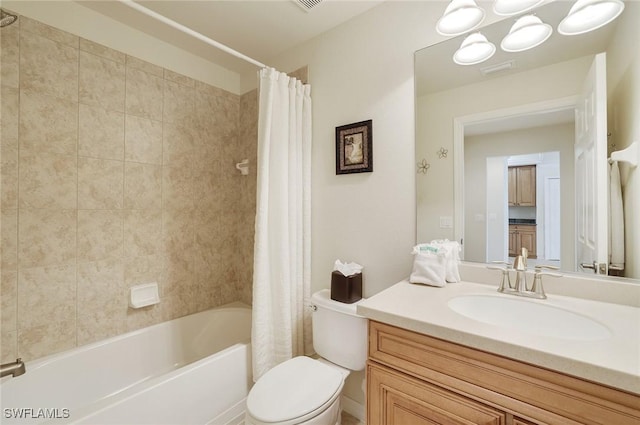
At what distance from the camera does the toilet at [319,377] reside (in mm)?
1068

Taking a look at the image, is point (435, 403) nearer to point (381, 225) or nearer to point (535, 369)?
point (535, 369)

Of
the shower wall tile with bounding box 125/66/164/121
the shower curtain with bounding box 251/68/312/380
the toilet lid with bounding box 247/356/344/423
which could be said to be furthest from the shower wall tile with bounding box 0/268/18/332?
the toilet lid with bounding box 247/356/344/423

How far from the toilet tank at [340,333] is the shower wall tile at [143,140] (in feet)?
5.07

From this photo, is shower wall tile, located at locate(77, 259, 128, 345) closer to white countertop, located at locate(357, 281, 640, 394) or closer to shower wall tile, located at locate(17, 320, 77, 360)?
shower wall tile, located at locate(17, 320, 77, 360)

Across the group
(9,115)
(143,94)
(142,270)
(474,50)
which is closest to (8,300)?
(142,270)

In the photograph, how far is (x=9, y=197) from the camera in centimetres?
140

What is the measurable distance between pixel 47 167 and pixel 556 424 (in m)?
2.43

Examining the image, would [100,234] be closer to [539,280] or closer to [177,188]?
[177,188]

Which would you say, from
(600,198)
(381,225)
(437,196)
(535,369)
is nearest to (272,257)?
(381,225)

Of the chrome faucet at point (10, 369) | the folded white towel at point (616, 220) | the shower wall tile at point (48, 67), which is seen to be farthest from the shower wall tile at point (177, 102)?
the folded white towel at point (616, 220)

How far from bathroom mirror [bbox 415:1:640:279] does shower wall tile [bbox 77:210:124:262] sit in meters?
1.92

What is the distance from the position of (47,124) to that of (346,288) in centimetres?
194

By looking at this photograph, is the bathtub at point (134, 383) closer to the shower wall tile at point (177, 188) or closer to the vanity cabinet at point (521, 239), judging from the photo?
the shower wall tile at point (177, 188)

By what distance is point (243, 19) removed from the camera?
174 cm
